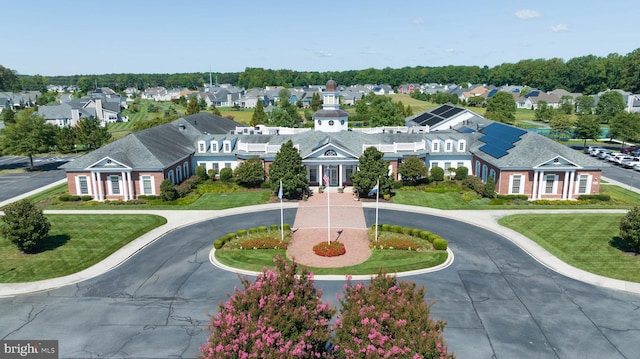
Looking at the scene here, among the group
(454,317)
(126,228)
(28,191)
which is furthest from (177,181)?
(454,317)

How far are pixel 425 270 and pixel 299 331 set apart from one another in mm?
18458

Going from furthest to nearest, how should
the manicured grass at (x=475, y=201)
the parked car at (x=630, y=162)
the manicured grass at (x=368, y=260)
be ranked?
the parked car at (x=630, y=162) < the manicured grass at (x=475, y=201) < the manicured grass at (x=368, y=260)

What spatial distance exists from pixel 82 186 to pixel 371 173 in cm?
3544

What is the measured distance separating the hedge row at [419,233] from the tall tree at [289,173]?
12.1m

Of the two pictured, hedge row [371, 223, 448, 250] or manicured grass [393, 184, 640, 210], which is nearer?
hedge row [371, 223, 448, 250]

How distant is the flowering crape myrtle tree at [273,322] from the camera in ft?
51.1

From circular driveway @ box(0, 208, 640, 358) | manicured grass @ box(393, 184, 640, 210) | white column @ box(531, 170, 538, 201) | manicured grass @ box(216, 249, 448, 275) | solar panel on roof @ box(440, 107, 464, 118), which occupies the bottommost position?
circular driveway @ box(0, 208, 640, 358)

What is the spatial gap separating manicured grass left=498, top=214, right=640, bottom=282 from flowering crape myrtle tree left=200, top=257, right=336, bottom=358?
2556cm

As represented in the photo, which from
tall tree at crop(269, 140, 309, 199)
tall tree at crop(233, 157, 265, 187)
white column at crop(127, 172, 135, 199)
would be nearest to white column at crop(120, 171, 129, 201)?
white column at crop(127, 172, 135, 199)

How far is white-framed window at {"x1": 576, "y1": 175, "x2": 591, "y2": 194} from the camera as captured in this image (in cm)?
5222

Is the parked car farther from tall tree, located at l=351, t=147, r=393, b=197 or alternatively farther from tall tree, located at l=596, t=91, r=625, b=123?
tall tree, located at l=596, t=91, r=625, b=123

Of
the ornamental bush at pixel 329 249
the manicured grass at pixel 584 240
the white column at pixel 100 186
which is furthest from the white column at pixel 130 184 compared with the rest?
the manicured grass at pixel 584 240

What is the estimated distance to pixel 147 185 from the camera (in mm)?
53688

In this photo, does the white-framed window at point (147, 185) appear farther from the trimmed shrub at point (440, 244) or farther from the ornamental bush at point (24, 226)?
the trimmed shrub at point (440, 244)
